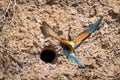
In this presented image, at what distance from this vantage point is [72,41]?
1.93 m

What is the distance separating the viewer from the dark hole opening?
6.53 feet

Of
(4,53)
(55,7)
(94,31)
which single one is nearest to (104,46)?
(94,31)

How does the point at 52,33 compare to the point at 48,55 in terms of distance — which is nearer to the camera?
the point at 52,33

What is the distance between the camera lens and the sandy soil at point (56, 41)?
1.92 meters

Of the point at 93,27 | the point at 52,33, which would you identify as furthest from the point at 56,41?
the point at 93,27

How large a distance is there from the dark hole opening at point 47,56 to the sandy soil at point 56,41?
44 mm

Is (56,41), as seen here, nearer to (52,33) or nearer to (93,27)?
(52,33)

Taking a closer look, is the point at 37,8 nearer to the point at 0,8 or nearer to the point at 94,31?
the point at 0,8

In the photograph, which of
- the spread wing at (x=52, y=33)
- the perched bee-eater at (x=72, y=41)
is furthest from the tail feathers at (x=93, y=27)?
the spread wing at (x=52, y=33)

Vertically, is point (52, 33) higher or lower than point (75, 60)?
higher

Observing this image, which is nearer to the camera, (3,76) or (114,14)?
(3,76)

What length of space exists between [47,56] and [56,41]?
11cm

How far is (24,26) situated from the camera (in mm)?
1973

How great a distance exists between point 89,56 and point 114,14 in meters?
0.25
